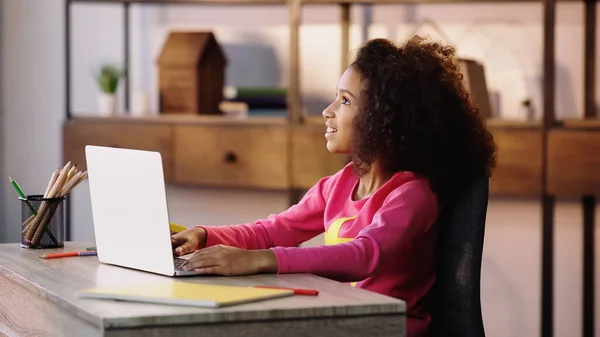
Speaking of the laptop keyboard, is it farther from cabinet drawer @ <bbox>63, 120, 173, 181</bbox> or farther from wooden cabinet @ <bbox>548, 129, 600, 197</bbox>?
cabinet drawer @ <bbox>63, 120, 173, 181</bbox>

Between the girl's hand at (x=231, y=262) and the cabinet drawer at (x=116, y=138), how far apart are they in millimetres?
2351

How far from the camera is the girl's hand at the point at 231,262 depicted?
5.76 ft

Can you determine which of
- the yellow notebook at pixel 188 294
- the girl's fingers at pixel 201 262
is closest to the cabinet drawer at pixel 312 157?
the girl's fingers at pixel 201 262

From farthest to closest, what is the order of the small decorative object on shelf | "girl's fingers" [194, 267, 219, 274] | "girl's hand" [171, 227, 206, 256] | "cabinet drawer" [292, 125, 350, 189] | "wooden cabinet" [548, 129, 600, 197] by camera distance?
"cabinet drawer" [292, 125, 350, 189]
the small decorative object on shelf
"wooden cabinet" [548, 129, 600, 197]
"girl's hand" [171, 227, 206, 256]
"girl's fingers" [194, 267, 219, 274]

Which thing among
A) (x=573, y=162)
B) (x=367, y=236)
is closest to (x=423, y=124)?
(x=367, y=236)

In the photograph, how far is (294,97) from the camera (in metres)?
3.93

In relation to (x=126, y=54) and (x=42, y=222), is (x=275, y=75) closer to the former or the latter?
(x=126, y=54)

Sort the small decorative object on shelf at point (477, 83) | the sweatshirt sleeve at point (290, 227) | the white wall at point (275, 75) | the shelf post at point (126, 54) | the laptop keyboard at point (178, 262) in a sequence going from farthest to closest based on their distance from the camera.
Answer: the shelf post at point (126, 54) < the white wall at point (275, 75) < the small decorative object on shelf at point (477, 83) < the sweatshirt sleeve at point (290, 227) < the laptop keyboard at point (178, 262)

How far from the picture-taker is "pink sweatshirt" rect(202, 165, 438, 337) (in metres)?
1.82

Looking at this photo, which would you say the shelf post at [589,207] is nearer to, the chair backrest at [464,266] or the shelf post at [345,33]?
the shelf post at [345,33]

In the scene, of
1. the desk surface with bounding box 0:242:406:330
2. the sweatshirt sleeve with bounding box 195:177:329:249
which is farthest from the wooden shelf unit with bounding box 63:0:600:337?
the desk surface with bounding box 0:242:406:330

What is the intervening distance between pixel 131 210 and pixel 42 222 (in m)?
0.41

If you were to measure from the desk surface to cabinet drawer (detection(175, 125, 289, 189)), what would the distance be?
2.03 m

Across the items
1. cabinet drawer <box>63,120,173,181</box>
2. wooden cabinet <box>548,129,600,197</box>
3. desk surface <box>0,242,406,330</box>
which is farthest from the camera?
cabinet drawer <box>63,120,173,181</box>
